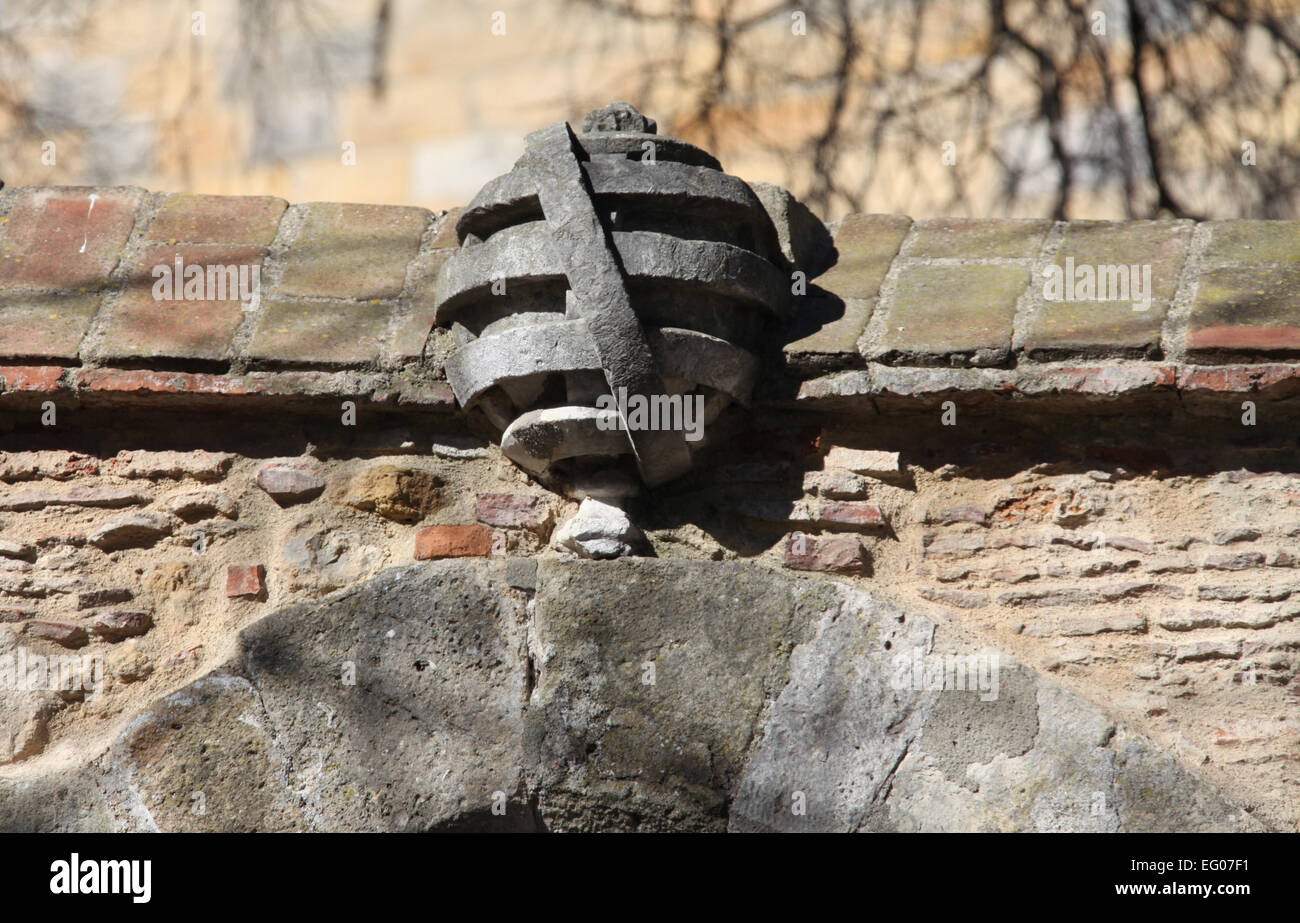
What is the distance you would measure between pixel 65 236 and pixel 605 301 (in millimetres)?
1161

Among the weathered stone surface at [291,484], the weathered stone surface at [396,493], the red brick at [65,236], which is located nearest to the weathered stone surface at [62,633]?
the weathered stone surface at [291,484]

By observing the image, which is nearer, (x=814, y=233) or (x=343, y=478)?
(x=343, y=478)

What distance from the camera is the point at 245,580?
2609 mm

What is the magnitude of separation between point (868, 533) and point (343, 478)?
2.95 ft

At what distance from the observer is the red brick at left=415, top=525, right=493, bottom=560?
2617mm

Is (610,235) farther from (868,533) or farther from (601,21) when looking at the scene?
(601,21)

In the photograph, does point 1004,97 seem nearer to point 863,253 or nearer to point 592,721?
point 863,253

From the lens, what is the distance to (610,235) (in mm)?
2480

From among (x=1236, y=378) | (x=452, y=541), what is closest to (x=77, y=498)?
(x=452, y=541)

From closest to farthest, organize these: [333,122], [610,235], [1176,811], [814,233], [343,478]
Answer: [1176,811] < [610,235] < [343,478] < [814,233] < [333,122]

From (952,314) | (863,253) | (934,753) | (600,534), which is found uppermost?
(863,253)

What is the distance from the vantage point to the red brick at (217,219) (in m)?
2.93

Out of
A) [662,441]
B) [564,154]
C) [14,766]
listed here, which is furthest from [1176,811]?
[14,766]

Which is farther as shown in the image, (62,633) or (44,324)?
(44,324)
